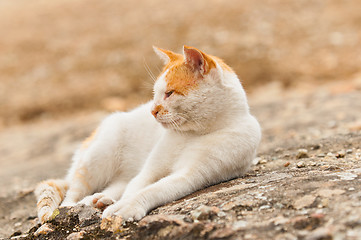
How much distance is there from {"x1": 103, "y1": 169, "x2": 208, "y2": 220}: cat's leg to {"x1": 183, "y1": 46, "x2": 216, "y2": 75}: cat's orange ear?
0.81 metres

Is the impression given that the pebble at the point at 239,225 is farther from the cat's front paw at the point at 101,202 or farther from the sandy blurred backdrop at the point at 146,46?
the sandy blurred backdrop at the point at 146,46

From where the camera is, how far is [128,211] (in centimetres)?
257

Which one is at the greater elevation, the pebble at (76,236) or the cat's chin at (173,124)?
the cat's chin at (173,124)

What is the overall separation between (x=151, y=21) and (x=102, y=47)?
1946 millimetres

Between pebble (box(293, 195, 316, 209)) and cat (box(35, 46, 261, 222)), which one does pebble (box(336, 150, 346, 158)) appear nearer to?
cat (box(35, 46, 261, 222))

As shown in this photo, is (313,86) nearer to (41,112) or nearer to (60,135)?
(60,135)

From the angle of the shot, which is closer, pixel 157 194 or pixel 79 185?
pixel 157 194

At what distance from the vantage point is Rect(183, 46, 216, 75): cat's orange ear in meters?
3.02

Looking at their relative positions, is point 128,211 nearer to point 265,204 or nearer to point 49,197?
point 265,204

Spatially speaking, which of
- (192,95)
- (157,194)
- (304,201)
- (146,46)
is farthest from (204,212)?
(146,46)

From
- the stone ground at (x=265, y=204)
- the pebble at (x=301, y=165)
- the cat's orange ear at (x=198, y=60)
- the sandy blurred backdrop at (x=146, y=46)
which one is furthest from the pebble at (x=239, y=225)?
the sandy blurred backdrop at (x=146, y=46)

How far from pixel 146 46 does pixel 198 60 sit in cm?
893

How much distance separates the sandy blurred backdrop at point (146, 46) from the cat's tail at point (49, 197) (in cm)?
593

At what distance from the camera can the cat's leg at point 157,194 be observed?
2588 mm
